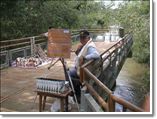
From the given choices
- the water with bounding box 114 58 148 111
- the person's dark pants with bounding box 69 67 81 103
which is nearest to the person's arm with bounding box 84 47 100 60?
the person's dark pants with bounding box 69 67 81 103

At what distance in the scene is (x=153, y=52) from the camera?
288 centimetres

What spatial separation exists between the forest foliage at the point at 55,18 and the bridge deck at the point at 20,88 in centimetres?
247

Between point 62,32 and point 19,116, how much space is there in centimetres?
219

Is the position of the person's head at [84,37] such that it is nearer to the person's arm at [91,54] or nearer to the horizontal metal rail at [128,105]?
the person's arm at [91,54]

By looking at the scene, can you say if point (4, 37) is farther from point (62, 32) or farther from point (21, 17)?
point (62, 32)

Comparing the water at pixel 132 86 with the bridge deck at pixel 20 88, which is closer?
the bridge deck at pixel 20 88

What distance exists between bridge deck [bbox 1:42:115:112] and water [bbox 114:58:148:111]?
2.32m

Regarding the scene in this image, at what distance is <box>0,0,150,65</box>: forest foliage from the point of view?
1024 cm

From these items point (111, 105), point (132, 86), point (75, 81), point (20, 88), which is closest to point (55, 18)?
point (132, 86)

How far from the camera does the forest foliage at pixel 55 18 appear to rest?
403 inches

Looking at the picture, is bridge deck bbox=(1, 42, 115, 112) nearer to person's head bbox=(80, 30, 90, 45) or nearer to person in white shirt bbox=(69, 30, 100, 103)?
person in white shirt bbox=(69, 30, 100, 103)

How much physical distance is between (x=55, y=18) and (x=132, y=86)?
24.0ft

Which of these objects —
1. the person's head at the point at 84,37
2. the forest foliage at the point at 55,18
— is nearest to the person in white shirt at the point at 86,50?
the person's head at the point at 84,37

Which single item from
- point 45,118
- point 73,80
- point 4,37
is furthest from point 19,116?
point 4,37
